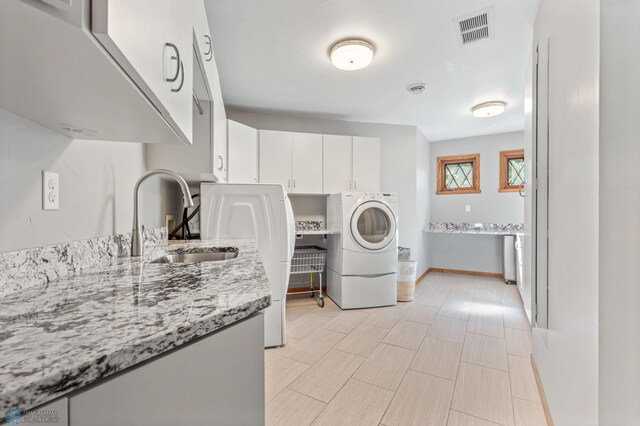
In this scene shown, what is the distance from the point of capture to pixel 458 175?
4.92 meters

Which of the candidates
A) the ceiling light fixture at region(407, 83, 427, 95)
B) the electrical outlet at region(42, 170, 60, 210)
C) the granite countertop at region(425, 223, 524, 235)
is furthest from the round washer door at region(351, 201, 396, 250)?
the electrical outlet at region(42, 170, 60, 210)

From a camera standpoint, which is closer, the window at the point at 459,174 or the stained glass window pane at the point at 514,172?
the stained glass window pane at the point at 514,172

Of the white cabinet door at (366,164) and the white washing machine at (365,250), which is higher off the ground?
the white cabinet door at (366,164)

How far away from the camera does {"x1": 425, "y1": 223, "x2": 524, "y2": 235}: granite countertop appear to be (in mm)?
4277

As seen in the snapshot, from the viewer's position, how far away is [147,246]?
5.41ft

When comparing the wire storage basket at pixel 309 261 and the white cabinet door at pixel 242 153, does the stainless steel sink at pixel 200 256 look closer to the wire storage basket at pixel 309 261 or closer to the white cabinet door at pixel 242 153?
the white cabinet door at pixel 242 153

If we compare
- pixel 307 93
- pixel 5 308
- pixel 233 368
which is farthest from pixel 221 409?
pixel 307 93

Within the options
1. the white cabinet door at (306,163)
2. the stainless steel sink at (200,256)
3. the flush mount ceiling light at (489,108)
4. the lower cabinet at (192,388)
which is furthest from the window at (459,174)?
the lower cabinet at (192,388)

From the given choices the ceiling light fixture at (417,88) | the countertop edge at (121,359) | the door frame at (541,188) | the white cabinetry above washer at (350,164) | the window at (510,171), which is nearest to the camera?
the countertop edge at (121,359)

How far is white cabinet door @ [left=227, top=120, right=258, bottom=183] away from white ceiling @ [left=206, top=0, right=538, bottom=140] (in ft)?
1.33

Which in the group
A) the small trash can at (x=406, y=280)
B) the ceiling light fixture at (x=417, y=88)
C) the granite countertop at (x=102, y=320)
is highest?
the ceiling light fixture at (x=417, y=88)

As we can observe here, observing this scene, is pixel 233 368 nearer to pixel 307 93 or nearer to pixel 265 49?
pixel 265 49

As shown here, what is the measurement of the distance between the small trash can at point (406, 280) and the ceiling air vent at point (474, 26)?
7.53 feet

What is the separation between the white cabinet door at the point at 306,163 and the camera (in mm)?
3453
